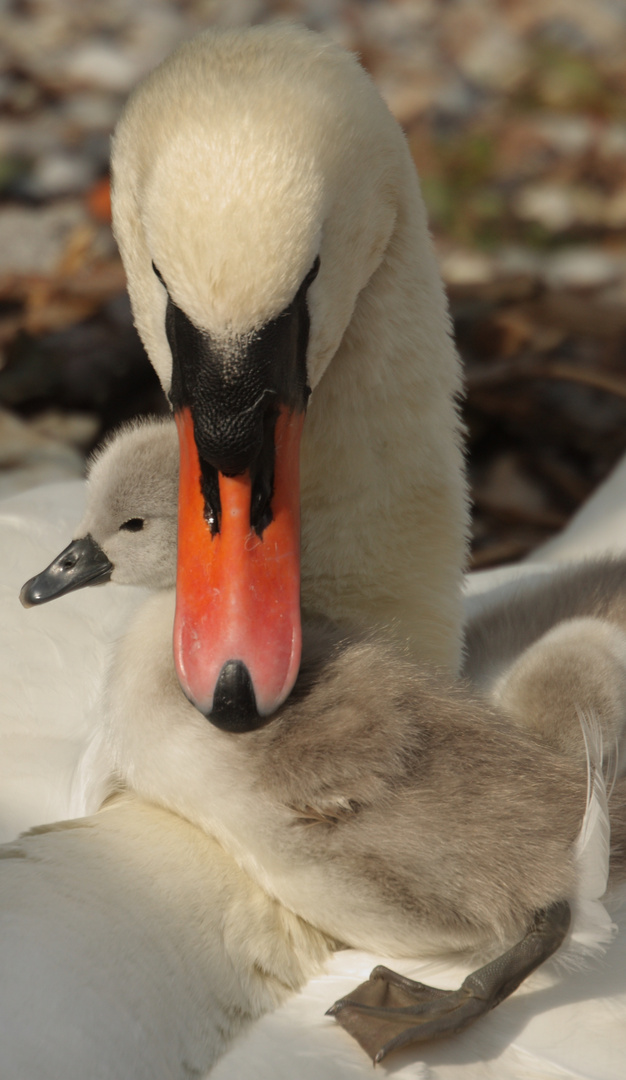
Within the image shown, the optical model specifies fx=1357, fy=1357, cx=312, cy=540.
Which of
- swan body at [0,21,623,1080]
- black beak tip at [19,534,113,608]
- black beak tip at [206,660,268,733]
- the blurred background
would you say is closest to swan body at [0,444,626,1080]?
swan body at [0,21,623,1080]

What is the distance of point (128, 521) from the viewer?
186cm

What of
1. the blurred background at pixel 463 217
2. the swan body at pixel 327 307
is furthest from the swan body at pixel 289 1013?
the blurred background at pixel 463 217

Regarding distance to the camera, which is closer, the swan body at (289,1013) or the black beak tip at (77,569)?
the swan body at (289,1013)

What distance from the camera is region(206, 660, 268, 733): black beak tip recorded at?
142 cm

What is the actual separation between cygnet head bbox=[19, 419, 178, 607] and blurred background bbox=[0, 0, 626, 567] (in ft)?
4.73

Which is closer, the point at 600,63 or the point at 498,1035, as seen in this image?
the point at 498,1035

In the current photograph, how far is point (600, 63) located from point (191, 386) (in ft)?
15.6

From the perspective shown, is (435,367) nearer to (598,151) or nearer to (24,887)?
(24,887)

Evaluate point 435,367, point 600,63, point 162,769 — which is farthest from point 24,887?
point 600,63

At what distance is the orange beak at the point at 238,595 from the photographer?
143cm

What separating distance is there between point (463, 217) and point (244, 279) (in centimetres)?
360

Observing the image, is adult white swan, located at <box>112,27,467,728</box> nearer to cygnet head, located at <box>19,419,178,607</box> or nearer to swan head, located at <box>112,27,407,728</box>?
swan head, located at <box>112,27,407,728</box>

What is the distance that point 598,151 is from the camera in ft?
16.5

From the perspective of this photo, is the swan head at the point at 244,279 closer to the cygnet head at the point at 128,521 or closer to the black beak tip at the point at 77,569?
the cygnet head at the point at 128,521
